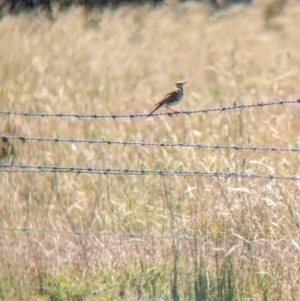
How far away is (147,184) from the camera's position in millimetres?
7801

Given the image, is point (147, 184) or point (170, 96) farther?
point (147, 184)

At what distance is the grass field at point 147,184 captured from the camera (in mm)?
6066

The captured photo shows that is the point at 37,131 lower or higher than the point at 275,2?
lower

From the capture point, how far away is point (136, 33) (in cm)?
1540

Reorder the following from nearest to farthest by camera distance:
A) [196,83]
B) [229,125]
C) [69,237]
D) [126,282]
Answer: [126,282]
[69,237]
[229,125]
[196,83]

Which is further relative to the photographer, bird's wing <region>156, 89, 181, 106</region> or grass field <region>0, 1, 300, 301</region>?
bird's wing <region>156, 89, 181, 106</region>

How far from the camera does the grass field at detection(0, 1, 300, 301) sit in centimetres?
607

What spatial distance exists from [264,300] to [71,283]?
1.61 metres

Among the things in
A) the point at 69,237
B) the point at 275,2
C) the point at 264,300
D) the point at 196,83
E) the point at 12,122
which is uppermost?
the point at 275,2

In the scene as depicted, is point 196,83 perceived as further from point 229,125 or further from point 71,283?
point 71,283

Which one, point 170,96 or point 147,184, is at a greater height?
point 170,96

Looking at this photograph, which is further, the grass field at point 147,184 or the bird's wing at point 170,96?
the bird's wing at point 170,96

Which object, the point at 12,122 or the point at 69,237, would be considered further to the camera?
the point at 12,122

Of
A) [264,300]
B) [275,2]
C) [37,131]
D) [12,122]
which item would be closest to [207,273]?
[264,300]
